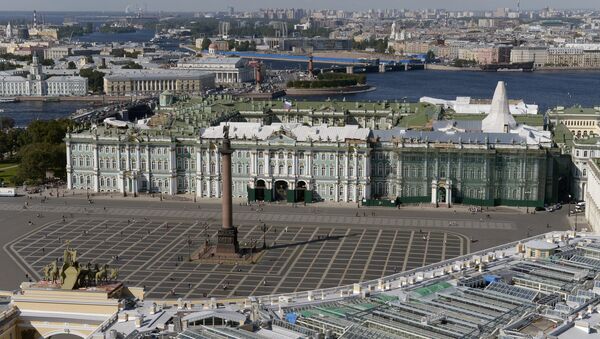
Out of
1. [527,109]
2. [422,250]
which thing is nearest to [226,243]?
[422,250]

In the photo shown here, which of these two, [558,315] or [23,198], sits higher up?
[558,315]

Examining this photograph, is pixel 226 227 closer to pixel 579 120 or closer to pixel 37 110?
pixel 579 120

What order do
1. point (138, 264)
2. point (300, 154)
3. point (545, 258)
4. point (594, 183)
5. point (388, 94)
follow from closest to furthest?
point (545, 258) < point (138, 264) < point (594, 183) < point (300, 154) < point (388, 94)

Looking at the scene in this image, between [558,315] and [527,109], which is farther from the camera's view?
[527,109]

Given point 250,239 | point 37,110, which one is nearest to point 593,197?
point 250,239

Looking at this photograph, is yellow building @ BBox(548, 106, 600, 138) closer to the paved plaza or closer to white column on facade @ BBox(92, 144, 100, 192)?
the paved plaza

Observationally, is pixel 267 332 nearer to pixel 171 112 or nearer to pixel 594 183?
pixel 594 183

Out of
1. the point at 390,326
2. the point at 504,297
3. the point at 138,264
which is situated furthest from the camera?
the point at 138,264
